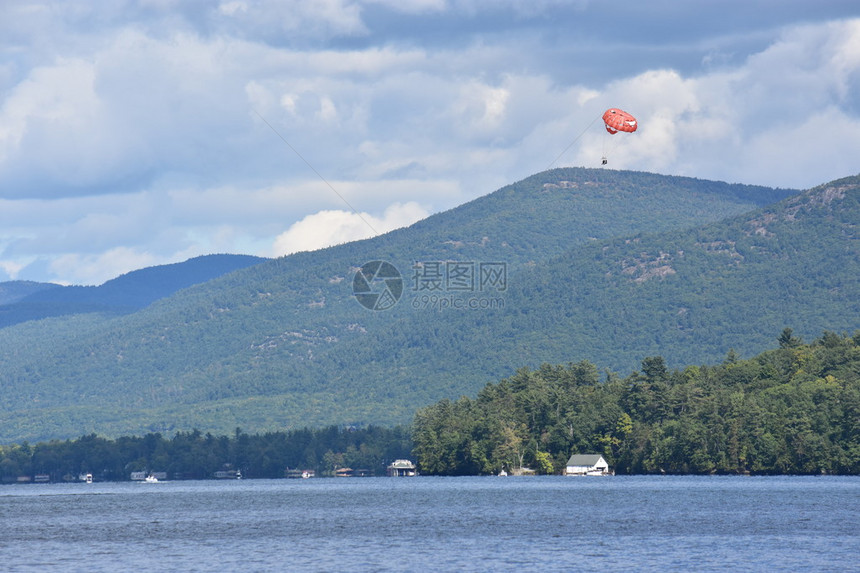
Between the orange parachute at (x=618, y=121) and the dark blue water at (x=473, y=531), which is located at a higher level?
the orange parachute at (x=618, y=121)

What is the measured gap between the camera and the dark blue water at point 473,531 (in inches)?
3219

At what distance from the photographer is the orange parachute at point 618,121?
143 metres

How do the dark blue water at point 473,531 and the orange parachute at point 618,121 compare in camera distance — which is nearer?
the dark blue water at point 473,531

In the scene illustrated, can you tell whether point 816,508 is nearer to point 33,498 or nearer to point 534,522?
point 534,522

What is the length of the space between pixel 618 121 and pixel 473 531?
58441 millimetres

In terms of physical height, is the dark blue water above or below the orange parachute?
below

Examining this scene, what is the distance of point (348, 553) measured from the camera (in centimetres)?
8719

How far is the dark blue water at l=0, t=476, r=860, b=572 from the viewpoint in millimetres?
81750

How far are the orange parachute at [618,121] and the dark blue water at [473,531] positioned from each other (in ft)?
120

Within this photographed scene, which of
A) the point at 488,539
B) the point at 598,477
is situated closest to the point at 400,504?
the point at 488,539

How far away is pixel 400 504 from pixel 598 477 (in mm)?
61382

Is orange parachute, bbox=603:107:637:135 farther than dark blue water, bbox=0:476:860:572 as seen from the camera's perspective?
Yes

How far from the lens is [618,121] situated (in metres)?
145

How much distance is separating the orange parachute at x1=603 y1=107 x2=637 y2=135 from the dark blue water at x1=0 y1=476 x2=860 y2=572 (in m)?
36.6
